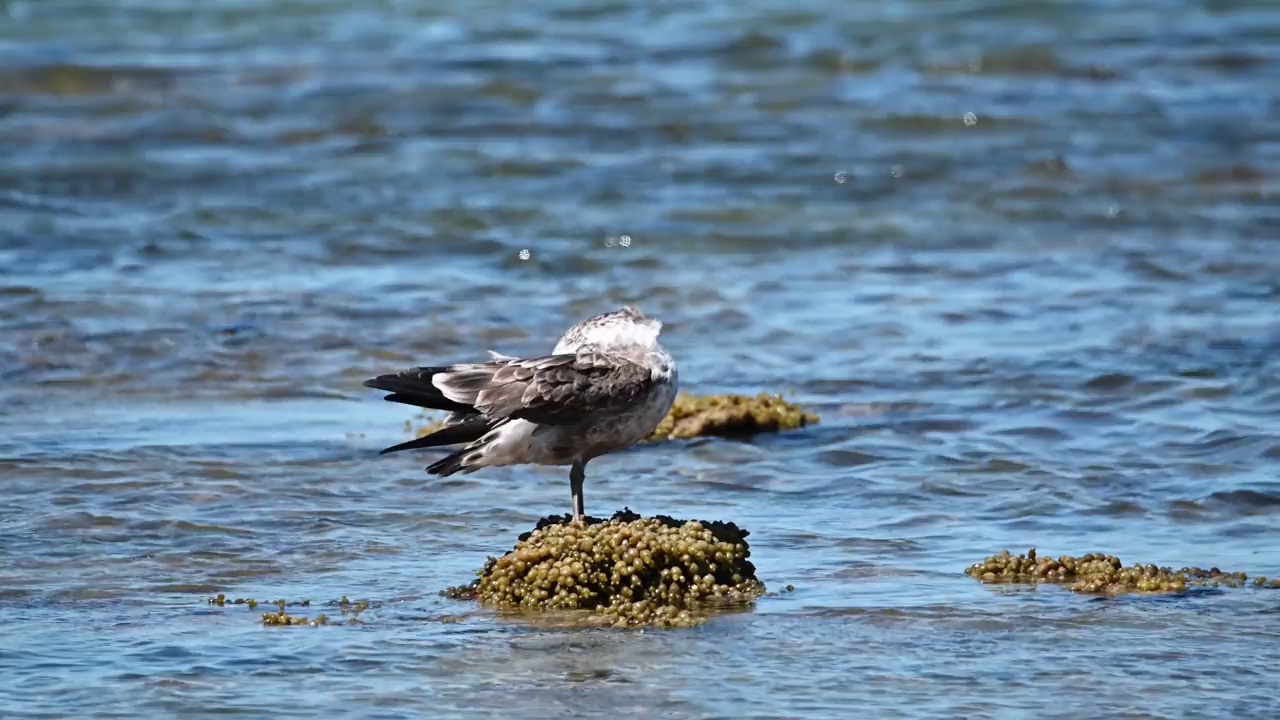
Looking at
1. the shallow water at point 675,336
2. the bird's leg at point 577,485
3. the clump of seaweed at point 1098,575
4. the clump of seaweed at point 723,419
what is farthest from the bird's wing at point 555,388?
the clump of seaweed at point 723,419

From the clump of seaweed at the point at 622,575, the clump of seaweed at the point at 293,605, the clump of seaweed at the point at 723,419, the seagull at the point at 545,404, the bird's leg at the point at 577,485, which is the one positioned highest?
the clump of seaweed at the point at 723,419

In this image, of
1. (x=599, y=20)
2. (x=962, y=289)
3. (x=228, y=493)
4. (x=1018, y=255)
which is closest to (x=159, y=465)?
(x=228, y=493)

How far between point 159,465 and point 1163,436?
4.37 m

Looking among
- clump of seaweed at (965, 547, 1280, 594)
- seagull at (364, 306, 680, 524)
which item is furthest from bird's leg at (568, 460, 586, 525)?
clump of seaweed at (965, 547, 1280, 594)

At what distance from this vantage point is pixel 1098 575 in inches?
269

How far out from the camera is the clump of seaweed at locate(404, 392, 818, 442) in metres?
9.28

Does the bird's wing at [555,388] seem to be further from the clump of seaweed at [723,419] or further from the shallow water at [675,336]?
the clump of seaweed at [723,419]

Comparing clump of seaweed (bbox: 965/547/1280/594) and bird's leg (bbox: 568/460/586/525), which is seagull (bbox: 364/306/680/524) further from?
clump of seaweed (bbox: 965/547/1280/594)

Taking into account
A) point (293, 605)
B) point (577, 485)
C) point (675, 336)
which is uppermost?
point (675, 336)

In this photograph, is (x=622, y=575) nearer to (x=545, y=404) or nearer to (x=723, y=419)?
(x=545, y=404)

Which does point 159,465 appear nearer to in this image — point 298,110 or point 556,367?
point 556,367

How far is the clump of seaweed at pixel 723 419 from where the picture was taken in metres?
9.28

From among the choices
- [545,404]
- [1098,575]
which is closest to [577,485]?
[545,404]

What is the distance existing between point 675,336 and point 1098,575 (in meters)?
4.91
